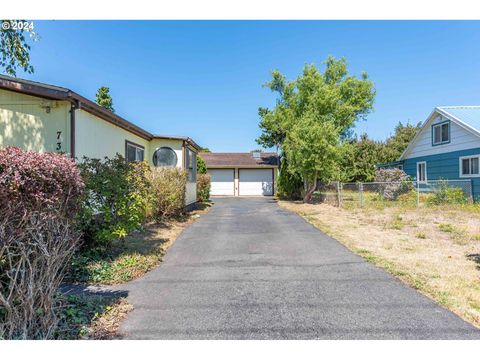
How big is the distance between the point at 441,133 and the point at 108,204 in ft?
60.9

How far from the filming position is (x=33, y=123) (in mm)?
6859

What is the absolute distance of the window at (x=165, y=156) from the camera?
42.9 ft

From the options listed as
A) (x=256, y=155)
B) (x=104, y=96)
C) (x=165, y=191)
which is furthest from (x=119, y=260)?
(x=104, y=96)

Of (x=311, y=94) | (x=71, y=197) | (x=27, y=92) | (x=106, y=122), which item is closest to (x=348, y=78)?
(x=311, y=94)

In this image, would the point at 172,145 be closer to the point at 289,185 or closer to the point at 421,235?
the point at 421,235

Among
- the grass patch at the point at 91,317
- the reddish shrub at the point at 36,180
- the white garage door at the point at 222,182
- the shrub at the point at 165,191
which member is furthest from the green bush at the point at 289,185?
the reddish shrub at the point at 36,180

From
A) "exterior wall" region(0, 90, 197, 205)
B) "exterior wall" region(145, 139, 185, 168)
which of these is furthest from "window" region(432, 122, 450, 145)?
"exterior wall" region(0, 90, 197, 205)

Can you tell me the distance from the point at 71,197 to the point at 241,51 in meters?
11.3

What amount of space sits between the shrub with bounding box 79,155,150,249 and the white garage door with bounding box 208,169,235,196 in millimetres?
22500

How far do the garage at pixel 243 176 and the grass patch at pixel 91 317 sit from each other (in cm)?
2422

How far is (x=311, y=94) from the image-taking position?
21.8 m

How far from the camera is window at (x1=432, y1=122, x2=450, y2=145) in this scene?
17359 millimetres

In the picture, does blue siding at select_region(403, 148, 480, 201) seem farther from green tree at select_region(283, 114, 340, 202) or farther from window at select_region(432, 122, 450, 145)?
green tree at select_region(283, 114, 340, 202)
